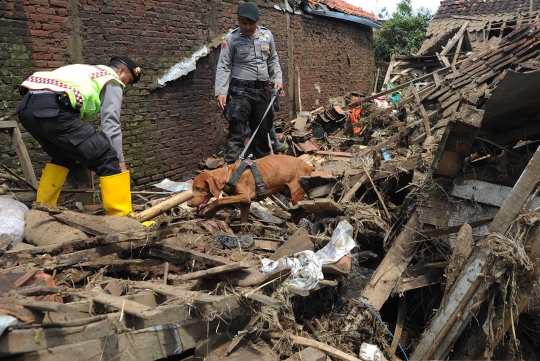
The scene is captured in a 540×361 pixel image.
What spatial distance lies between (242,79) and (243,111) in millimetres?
470

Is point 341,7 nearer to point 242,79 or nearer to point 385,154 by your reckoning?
point 385,154

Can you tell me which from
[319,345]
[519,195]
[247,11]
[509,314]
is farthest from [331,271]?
[247,11]

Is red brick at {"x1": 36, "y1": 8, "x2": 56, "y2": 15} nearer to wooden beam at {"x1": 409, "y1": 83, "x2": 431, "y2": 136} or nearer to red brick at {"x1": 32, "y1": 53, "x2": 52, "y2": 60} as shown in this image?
red brick at {"x1": 32, "y1": 53, "x2": 52, "y2": 60}

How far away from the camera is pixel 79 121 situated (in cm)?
→ 391

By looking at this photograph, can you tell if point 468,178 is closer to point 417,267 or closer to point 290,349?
point 417,267

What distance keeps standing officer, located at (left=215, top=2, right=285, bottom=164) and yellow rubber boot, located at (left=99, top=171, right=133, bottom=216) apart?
2.18m

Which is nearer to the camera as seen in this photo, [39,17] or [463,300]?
[463,300]

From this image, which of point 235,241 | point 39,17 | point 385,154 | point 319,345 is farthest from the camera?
point 385,154

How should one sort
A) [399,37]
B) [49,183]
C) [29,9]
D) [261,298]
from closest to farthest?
[261,298]
[49,183]
[29,9]
[399,37]

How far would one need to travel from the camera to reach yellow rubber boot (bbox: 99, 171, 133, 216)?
402cm

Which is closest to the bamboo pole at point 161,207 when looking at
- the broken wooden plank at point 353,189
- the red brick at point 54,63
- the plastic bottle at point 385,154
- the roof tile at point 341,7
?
the broken wooden plank at point 353,189

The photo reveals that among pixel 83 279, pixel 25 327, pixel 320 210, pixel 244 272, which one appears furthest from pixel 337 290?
pixel 25 327

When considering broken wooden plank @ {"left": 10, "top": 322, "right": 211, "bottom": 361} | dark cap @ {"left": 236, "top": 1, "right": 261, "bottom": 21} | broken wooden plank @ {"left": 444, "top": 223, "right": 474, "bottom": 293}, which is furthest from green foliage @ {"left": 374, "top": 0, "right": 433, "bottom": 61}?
broken wooden plank @ {"left": 10, "top": 322, "right": 211, "bottom": 361}

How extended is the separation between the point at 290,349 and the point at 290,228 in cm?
181
